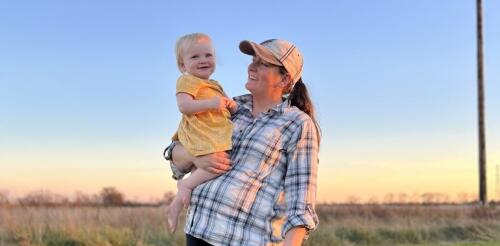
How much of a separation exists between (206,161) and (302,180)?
1.14 ft

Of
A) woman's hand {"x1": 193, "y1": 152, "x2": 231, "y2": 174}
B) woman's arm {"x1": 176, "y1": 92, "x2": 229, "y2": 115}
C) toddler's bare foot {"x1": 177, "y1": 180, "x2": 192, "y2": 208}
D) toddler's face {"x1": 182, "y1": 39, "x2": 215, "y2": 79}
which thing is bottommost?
toddler's bare foot {"x1": 177, "y1": 180, "x2": 192, "y2": 208}

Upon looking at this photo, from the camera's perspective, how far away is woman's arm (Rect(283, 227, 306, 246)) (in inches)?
105

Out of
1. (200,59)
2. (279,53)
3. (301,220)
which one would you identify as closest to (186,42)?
(200,59)

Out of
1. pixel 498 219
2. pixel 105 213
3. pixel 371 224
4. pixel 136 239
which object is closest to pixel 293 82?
pixel 136 239

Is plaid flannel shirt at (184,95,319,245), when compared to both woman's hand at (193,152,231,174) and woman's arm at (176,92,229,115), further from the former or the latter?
woman's arm at (176,92,229,115)

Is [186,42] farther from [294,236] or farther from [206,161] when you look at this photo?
[294,236]

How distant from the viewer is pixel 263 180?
2762 mm

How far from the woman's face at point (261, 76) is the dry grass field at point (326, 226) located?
23.0 feet

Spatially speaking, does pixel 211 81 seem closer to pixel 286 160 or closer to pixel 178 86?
pixel 178 86

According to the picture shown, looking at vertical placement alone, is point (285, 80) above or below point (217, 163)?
above

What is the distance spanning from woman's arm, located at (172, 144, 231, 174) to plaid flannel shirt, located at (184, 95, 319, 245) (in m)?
0.03

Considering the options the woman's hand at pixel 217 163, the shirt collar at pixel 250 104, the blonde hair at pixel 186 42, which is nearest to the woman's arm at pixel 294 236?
the woman's hand at pixel 217 163

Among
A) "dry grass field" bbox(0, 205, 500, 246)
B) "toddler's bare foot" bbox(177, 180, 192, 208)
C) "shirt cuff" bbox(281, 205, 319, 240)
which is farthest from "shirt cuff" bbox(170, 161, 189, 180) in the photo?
"dry grass field" bbox(0, 205, 500, 246)

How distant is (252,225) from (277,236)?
0.32 ft
